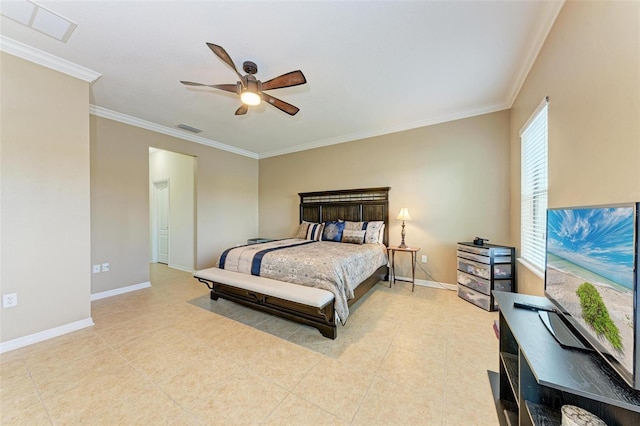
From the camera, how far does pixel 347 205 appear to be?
4.59m

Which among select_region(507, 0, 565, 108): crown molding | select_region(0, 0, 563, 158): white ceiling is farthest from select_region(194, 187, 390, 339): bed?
select_region(507, 0, 565, 108): crown molding

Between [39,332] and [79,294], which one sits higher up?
[79,294]

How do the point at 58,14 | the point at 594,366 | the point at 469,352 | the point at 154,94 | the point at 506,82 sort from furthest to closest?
1. the point at 154,94
2. the point at 506,82
3. the point at 469,352
4. the point at 58,14
5. the point at 594,366

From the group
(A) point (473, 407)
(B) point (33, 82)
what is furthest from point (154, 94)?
(A) point (473, 407)

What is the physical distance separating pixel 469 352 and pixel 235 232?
4.84 meters

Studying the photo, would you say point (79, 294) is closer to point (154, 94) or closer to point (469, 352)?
point (154, 94)

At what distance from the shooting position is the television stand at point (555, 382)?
773 millimetres

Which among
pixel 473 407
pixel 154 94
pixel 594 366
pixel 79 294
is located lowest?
pixel 473 407

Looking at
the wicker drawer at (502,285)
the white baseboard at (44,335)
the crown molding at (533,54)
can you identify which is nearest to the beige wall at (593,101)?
the crown molding at (533,54)

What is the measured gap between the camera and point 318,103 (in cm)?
328

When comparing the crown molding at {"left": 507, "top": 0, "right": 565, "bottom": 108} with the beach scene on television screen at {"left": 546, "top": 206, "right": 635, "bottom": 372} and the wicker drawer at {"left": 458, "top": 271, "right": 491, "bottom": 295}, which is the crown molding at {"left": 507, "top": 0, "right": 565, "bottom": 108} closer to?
the beach scene on television screen at {"left": 546, "top": 206, "right": 635, "bottom": 372}

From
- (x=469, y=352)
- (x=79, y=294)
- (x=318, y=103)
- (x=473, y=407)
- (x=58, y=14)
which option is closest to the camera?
(x=473, y=407)

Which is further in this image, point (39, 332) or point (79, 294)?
point (79, 294)

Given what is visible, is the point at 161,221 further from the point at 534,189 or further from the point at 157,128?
the point at 534,189
